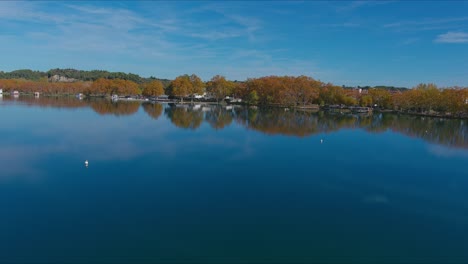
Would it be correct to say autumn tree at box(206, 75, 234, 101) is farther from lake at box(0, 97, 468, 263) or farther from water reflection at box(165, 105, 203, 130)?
lake at box(0, 97, 468, 263)

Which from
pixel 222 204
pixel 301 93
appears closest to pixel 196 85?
pixel 301 93

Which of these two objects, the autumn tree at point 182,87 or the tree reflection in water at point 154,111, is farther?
the autumn tree at point 182,87

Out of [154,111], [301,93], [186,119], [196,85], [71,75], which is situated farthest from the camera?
[71,75]

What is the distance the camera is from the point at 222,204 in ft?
32.6

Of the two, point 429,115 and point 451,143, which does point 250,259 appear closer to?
point 451,143

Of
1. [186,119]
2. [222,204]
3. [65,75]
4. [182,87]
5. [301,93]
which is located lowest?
[222,204]

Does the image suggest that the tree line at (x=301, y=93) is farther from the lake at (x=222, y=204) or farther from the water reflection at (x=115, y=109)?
the lake at (x=222, y=204)

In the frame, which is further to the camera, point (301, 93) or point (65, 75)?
point (65, 75)

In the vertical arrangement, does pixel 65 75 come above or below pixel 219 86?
above

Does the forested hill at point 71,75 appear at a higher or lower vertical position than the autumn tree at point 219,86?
higher

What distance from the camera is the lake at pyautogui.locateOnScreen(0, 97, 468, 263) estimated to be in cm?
723

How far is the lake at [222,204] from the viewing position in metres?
7.23

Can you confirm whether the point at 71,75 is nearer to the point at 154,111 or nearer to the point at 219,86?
the point at 219,86

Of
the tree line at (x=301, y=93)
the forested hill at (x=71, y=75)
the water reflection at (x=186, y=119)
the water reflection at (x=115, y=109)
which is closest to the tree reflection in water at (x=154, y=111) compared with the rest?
the water reflection at (x=186, y=119)
